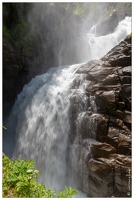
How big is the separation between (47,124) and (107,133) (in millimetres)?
4584

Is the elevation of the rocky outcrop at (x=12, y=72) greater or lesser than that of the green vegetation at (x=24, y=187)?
greater

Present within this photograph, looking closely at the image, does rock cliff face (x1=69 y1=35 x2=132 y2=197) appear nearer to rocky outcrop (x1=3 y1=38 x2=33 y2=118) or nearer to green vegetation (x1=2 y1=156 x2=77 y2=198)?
green vegetation (x1=2 y1=156 x2=77 y2=198)

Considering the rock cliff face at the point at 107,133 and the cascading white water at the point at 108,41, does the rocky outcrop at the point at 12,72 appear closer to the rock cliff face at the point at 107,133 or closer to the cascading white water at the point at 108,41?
the rock cliff face at the point at 107,133

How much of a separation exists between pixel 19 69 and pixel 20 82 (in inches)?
54.0

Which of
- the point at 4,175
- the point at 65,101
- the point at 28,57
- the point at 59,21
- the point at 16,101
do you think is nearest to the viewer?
the point at 4,175

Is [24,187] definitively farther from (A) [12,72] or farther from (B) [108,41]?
(B) [108,41]

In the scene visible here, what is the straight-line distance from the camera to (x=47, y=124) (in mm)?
12180

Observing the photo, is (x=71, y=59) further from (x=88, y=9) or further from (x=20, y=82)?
(x=88, y=9)

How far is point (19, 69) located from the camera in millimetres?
17016

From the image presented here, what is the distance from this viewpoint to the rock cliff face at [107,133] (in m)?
8.45

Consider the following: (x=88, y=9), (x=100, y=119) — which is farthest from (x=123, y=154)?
(x=88, y=9)

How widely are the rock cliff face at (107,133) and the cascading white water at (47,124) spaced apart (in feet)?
3.11

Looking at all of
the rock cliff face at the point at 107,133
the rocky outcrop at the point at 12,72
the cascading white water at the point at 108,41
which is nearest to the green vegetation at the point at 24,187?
the rock cliff face at the point at 107,133

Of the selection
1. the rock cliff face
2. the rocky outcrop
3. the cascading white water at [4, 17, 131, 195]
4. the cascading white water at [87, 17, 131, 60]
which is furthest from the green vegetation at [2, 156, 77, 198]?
the cascading white water at [87, 17, 131, 60]
